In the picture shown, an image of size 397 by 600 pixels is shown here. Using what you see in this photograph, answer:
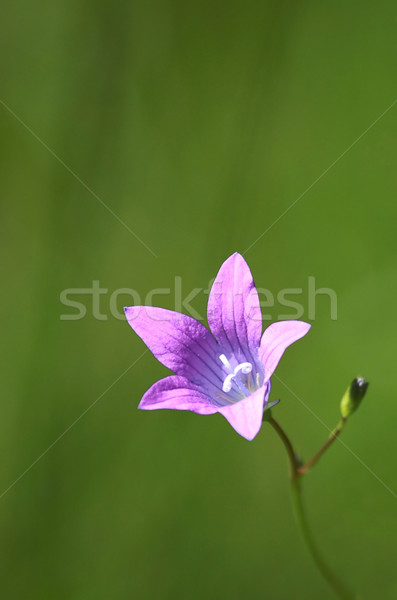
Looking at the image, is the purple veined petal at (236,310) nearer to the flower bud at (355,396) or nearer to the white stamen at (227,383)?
the white stamen at (227,383)

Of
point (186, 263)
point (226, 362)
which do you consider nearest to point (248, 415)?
point (226, 362)

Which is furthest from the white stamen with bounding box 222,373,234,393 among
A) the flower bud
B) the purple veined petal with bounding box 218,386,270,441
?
the flower bud

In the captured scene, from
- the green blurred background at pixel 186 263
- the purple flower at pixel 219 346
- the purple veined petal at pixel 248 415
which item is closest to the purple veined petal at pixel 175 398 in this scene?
the purple flower at pixel 219 346

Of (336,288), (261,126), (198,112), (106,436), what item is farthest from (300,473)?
(198,112)

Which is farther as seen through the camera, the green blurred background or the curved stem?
the green blurred background

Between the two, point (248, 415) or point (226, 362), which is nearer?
point (248, 415)

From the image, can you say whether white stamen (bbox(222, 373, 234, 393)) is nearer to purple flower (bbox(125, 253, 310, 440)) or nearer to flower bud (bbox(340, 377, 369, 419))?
purple flower (bbox(125, 253, 310, 440))

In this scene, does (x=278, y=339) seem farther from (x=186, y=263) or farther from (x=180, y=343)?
(x=186, y=263)

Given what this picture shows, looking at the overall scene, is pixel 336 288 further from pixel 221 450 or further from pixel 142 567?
pixel 142 567
